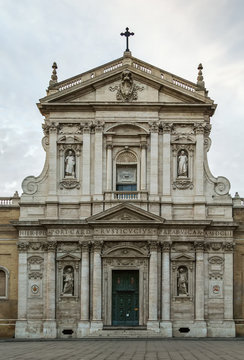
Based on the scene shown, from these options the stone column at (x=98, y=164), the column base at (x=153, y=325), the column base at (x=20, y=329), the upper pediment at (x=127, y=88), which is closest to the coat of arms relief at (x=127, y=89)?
the upper pediment at (x=127, y=88)

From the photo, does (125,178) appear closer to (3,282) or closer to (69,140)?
(69,140)

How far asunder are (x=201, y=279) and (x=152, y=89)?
35.6ft

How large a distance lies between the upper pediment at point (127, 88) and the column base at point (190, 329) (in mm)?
11988

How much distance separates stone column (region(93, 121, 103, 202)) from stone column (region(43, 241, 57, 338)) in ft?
11.8

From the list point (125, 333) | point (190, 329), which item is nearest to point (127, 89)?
point (125, 333)

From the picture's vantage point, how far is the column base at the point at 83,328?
36.7 m

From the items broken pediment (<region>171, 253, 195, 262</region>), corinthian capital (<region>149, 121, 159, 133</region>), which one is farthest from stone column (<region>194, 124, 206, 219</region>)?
corinthian capital (<region>149, 121, 159, 133</region>)

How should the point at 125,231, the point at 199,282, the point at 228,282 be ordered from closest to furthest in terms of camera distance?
the point at 199,282 → the point at 125,231 → the point at 228,282

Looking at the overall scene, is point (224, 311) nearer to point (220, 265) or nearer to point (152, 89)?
point (220, 265)

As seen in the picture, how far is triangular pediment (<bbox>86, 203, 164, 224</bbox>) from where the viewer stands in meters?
37.1

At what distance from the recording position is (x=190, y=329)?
3688cm

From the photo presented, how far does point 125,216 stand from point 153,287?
4.03 m

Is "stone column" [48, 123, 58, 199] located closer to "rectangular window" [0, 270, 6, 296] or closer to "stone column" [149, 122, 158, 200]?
"rectangular window" [0, 270, 6, 296]

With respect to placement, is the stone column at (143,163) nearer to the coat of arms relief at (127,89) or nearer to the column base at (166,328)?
the coat of arms relief at (127,89)
